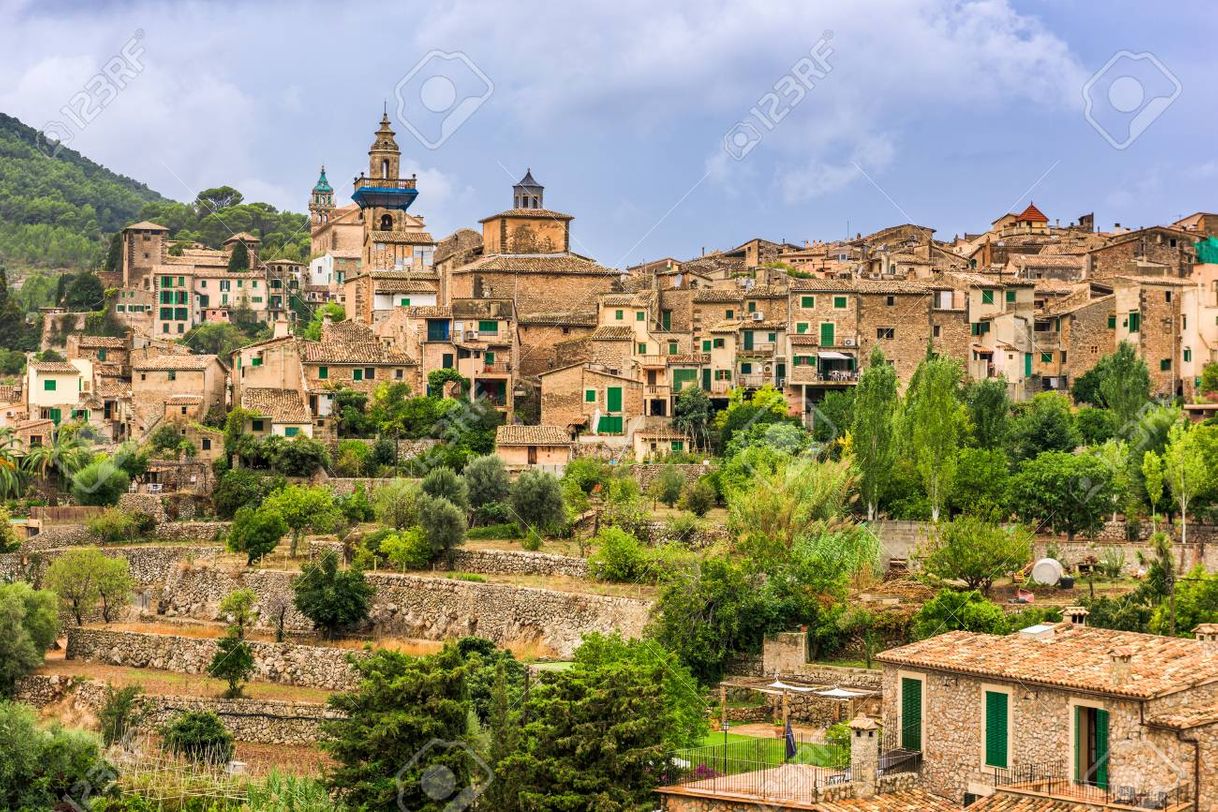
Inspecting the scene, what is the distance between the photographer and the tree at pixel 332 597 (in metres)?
44.7

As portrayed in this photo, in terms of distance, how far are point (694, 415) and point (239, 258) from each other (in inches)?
1621

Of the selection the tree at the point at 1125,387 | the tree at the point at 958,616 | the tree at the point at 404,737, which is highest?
the tree at the point at 1125,387

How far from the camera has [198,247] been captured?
10144 cm

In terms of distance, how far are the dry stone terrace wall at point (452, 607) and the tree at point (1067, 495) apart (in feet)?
30.8

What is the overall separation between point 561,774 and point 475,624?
15.6 metres

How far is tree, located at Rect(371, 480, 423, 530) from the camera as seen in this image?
48688 millimetres

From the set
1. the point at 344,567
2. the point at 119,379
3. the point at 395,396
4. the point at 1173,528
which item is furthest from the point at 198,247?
the point at 1173,528

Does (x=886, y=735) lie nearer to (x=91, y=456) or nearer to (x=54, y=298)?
(x=91, y=456)

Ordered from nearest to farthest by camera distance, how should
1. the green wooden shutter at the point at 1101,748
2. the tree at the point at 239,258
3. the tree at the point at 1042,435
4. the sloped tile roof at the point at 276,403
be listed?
the green wooden shutter at the point at 1101,748, the tree at the point at 1042,435, the sloped tile roof at the point at 276,403, the tree at the point at 239,258

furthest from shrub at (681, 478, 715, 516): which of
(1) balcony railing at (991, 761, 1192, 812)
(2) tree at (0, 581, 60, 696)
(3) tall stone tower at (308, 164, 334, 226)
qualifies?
(3) tall stone tower at (308, 164, 334, 226)

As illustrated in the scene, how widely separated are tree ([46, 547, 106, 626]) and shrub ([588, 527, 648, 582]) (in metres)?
11.9

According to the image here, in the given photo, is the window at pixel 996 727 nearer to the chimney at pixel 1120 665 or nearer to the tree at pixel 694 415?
the chimney at pixel 1120 665

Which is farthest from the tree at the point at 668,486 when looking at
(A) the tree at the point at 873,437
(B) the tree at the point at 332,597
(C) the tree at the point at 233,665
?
(C) the tree at the point at 233,665

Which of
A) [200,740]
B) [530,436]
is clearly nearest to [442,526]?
[530,436]
